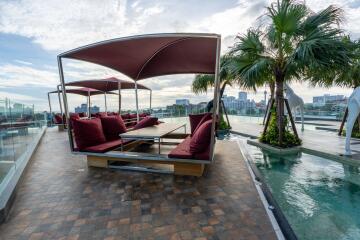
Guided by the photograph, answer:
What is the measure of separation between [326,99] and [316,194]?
1144cm

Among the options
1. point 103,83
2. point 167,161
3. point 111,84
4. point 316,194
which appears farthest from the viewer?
point 111,84

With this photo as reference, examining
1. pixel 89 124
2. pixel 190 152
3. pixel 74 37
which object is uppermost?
pixel 74 37

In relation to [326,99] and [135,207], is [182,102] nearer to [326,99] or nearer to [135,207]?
[326,99]

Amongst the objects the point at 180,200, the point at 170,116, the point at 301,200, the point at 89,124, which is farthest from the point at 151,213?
the point at 170,116

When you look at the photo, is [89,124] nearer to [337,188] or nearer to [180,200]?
[180,200]

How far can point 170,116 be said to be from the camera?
47.8ft

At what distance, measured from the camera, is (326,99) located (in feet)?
38.0

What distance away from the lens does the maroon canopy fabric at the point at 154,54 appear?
293 cm

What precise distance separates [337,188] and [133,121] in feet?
21.9

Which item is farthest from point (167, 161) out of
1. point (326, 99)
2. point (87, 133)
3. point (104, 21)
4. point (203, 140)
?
point (326, 99)

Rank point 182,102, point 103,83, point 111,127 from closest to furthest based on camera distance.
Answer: point 111,127 < point 103,83 < point 182,102

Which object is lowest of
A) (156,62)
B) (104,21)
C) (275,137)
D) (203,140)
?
(275,137)

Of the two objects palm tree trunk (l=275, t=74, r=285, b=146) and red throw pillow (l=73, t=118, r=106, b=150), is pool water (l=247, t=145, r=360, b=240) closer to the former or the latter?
palm tree trunk (l=275, t=74, r=285, b=146)

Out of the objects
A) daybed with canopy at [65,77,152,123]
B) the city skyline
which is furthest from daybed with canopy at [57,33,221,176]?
daybed with canopy at [65,77,152,123]
